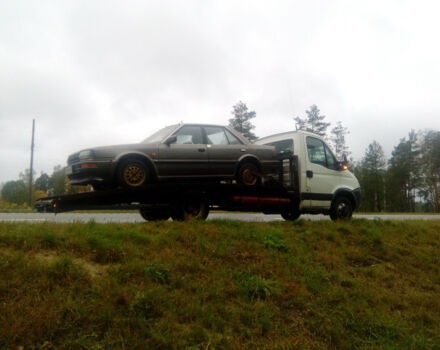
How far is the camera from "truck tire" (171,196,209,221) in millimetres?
6059

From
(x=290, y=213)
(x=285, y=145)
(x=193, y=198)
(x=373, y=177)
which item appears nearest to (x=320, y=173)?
(x=285, y=145)

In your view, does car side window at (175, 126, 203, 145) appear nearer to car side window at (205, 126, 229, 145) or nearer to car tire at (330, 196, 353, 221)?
car side window at (205, 126, 229, 145)

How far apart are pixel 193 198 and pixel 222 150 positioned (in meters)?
1.19

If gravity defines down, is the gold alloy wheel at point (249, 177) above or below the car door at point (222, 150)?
below

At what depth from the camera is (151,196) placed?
18.8 feet

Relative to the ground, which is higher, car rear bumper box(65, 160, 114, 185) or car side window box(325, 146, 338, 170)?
car side window box(325, 146, 338, 170)

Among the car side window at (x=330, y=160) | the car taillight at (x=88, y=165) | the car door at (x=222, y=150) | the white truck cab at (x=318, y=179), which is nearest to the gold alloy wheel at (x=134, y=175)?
the car taillight at (x=88, y=165)

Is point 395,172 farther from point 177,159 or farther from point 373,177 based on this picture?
point 177,159

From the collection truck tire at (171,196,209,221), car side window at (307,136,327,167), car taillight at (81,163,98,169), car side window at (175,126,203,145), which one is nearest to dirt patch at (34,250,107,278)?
car taillight at (81,163,98,169)

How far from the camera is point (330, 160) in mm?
8266

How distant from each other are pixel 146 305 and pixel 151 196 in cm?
Result: 263

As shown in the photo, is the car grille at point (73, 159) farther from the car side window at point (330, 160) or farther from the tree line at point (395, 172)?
the tree line at point (395, 172)

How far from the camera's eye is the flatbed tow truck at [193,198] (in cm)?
524

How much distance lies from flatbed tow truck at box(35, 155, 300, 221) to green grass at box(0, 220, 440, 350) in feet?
1.32
